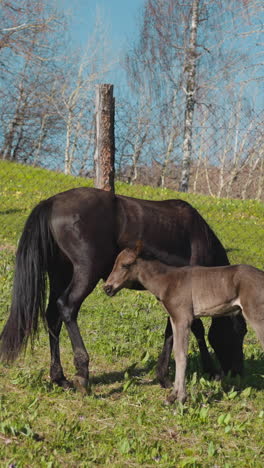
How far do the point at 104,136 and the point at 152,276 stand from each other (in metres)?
5.74

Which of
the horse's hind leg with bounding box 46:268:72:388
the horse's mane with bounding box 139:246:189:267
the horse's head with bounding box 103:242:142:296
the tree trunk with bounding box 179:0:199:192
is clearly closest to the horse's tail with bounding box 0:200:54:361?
the horse's hind leg with bounding box 46:268:72:388

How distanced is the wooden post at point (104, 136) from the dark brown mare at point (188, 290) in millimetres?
5404

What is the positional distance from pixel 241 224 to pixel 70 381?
36.6 ft

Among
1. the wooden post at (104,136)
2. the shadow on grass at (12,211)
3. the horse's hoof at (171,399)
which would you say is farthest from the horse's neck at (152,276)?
the shadow on grass at (12,211)

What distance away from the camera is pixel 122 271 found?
5230 mm

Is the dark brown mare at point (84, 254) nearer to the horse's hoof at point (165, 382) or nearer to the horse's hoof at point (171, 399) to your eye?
the horse's hoof at point (165, 382)

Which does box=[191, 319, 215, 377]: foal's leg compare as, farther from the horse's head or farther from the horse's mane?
the horse's head

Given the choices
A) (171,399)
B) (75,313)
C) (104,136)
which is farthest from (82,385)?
(104,136)

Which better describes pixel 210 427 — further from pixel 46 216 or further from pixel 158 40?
pixel 158 40

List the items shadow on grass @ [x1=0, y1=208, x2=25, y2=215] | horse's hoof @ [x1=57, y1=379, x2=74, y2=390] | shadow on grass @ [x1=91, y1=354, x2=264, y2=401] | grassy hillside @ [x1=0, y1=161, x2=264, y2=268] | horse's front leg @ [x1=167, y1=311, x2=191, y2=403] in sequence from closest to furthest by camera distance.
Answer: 1. horse's front leg @ [x1=167, y1=311, x2=191, y2=403]
2. horse's hoof @ [x1=57, y1=379, x2=74, y2=390]
3. shadow on grass @ [x1=91, y1=354, x2=264, y2=401]
4. grassy hillside @ [x1=0, y1=161, x2=264, y2=268]
5. shadow on grass @ [x1=0, y1=208, x2=25, y2=215]

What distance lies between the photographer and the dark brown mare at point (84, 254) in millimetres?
5363

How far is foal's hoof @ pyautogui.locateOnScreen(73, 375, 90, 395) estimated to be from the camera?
5.30m

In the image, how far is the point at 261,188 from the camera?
137ft

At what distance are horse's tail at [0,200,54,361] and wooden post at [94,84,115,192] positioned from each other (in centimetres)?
518
